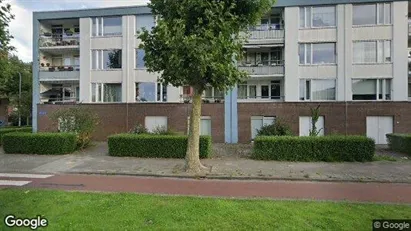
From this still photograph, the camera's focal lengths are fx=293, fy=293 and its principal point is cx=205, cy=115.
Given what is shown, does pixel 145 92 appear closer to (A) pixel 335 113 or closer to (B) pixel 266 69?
(B) pixel 266 69

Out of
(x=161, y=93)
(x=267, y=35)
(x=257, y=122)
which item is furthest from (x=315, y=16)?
(x=161, y=93)

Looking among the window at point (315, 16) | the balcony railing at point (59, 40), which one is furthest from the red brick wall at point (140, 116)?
the window at point (315, 16)

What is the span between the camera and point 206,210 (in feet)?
20.5

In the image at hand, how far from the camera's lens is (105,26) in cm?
2450

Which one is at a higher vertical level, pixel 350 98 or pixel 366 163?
pixel 350 98

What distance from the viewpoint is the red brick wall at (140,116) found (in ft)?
74.4

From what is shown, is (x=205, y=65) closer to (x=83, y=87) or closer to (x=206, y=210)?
(x=206, y=210)

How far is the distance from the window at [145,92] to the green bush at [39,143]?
8304 mm

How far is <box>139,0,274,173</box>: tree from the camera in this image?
9.95 meters

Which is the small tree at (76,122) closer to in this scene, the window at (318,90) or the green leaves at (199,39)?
the green leaves at (199,39)

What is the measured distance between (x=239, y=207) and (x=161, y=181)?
13.7 ft

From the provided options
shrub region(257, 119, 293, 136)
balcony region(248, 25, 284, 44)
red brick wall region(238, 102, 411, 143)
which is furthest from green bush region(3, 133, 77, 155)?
balcony region(248, 25, 284, 44)

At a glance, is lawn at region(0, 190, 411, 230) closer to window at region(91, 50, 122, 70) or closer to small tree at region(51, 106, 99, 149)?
small tree at region(51, 106, 99, 149)

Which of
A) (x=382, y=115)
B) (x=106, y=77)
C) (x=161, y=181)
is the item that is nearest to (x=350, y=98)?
(x=382, y=115)
